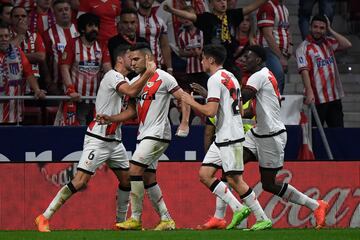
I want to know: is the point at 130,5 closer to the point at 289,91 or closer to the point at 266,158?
the point at 289,91

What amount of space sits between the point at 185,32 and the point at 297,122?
2.24 m

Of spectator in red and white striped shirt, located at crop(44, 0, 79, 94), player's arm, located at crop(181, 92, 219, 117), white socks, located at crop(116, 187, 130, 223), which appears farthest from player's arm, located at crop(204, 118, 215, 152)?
spectator in red and white striped shirt, located at crop(44, 0, 79, 94)

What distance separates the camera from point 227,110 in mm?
16062

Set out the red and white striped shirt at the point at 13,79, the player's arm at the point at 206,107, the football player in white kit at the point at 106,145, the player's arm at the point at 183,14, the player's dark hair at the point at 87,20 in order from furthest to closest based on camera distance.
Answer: the player's arm at the point at 183,14 → the player's dark hair at the point at 87,20 → the red and white striped shirt at the point at 13,79 → the football player in white kit at the point at 106,145 → the player's arm at the point at 206,107

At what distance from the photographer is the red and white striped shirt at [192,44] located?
20.5 meters

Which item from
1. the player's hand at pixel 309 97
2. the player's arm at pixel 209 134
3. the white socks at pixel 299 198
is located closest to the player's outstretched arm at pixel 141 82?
the player's arm at pixel 209 134

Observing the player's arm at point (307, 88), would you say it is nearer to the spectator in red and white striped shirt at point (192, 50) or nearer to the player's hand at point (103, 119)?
the spectator in red and white striped shirt at point (192, 50)

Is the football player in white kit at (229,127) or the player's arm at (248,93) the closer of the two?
the football player in white kit at (229,127)

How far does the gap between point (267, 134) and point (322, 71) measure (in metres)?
4.31

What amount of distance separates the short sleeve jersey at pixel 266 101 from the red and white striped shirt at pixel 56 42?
13.4ft

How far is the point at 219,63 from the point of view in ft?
53.2

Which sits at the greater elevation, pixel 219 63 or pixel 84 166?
pixel 219 63

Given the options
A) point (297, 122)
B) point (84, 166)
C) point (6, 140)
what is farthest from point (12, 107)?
point (297, 122)

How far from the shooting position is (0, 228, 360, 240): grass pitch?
14.7 m
